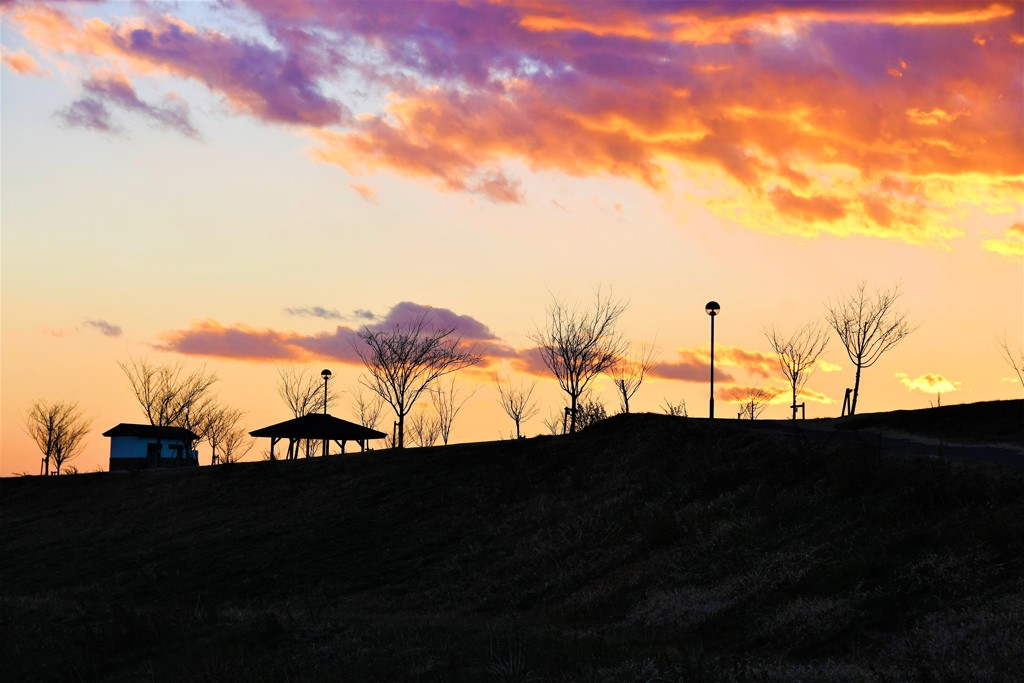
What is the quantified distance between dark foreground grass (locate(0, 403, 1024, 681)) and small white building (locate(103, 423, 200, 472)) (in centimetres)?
3703

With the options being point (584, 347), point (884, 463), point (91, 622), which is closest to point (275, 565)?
point (91, 622)

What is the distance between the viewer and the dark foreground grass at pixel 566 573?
537 inches

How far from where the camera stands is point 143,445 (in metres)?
78.2

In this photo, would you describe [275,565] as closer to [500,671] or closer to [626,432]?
[626,432]

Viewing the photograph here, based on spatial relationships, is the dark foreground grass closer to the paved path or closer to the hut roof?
the paved path

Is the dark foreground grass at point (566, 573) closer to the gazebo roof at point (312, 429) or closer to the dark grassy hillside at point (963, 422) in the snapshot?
the dark grassy hillside at point (963, 422)

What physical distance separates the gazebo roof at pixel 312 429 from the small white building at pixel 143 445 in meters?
24.2

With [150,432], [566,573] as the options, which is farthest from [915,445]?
[150,432]

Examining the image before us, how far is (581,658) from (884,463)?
1060cm

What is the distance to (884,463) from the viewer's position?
21.1 metres

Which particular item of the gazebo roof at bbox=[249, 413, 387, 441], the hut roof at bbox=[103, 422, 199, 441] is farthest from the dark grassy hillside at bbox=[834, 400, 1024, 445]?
the hut roof at bbox=[103, 422, 199, 441]

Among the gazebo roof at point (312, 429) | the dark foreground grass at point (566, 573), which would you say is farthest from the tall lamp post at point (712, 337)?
the gazebo roof at point (312, 429)

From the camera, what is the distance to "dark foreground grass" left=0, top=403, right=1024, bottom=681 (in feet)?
44.8

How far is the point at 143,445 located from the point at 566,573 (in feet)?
208
